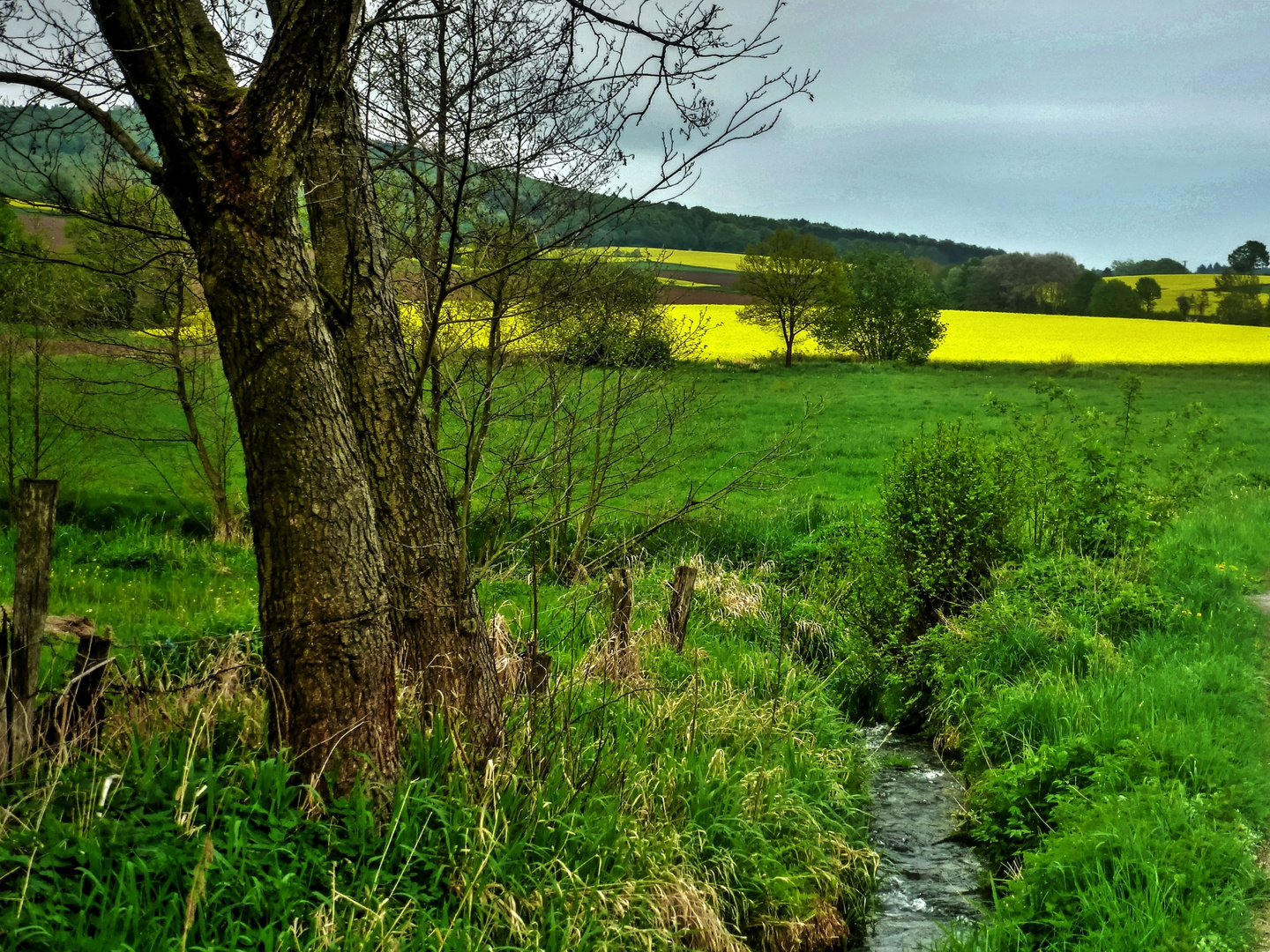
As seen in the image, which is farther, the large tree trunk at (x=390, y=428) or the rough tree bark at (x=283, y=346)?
the large tree trunk at (x=390, y=428)

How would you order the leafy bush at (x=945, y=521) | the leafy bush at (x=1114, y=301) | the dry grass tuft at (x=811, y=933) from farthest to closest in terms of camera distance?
1. the leafy bush at (x=1114, y=301)
2. the leafy bush at (x=945, y=521)
3. the dry grass tuft at (x=811, y=933)

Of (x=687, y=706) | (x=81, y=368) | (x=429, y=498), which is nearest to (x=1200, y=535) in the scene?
(x=687, y=706)

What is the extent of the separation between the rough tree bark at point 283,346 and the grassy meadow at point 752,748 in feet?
0.98

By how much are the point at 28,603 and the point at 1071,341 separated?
150 ft

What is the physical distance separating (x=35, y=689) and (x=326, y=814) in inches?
47.1

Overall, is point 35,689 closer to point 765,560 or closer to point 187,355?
point 765,560

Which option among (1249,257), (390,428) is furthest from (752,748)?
(1249,257)

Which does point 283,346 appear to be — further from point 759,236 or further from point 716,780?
point 759,236

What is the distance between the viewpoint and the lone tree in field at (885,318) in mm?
41219

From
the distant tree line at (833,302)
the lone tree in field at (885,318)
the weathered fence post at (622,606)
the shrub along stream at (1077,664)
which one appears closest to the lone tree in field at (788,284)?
the distant tree line at (833,302)

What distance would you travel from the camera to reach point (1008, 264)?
6084 cm

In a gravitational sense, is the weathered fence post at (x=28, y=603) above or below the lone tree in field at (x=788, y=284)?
below

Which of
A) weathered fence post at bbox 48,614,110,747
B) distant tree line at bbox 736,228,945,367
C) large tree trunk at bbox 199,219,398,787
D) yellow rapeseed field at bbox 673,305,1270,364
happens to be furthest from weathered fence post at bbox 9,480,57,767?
distant tree line at bbox 736,228,945,367

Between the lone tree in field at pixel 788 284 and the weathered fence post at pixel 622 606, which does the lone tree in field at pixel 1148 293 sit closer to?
the lone tree in field at pixel 788 284
